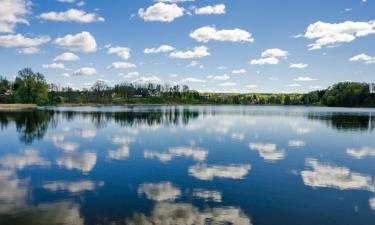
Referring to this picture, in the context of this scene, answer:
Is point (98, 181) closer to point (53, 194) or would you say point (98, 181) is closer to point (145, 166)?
point (53, 194)

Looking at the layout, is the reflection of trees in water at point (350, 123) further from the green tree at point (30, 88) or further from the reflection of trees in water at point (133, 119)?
the green tree at point (30, 88)

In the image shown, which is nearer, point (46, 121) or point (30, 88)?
point (46, 121)

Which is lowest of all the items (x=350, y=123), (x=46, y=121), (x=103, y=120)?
(x=350, y=123)

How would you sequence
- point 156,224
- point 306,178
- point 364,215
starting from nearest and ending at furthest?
1. point 156,224
2. point 364,215
3. point 306,178

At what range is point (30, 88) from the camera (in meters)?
125

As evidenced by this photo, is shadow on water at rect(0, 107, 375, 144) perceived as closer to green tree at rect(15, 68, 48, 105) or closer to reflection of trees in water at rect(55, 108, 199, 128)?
reflection of trees in water at rect(55, 108, 199, 128)

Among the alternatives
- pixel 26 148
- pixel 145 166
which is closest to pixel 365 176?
pixel 145 166

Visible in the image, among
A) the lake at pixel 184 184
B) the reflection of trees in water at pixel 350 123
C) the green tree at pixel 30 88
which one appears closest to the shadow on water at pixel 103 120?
the reflection of trees in water at pixel 350 123

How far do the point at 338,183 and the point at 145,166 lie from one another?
11198mm

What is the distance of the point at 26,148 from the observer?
27094 millimetres

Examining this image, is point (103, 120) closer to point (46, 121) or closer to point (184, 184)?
point (46, 121)

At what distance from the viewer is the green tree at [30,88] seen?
124000 millimetres

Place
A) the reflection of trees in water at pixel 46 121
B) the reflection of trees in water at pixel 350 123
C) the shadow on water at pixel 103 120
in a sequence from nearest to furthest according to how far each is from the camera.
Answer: the reflection of trees in water at pixel 46 121 → the shadow on water at pixel 103 120 → the reflection of trees in water at pixel 350 123

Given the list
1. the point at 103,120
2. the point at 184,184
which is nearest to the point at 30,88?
the point at 103,120
